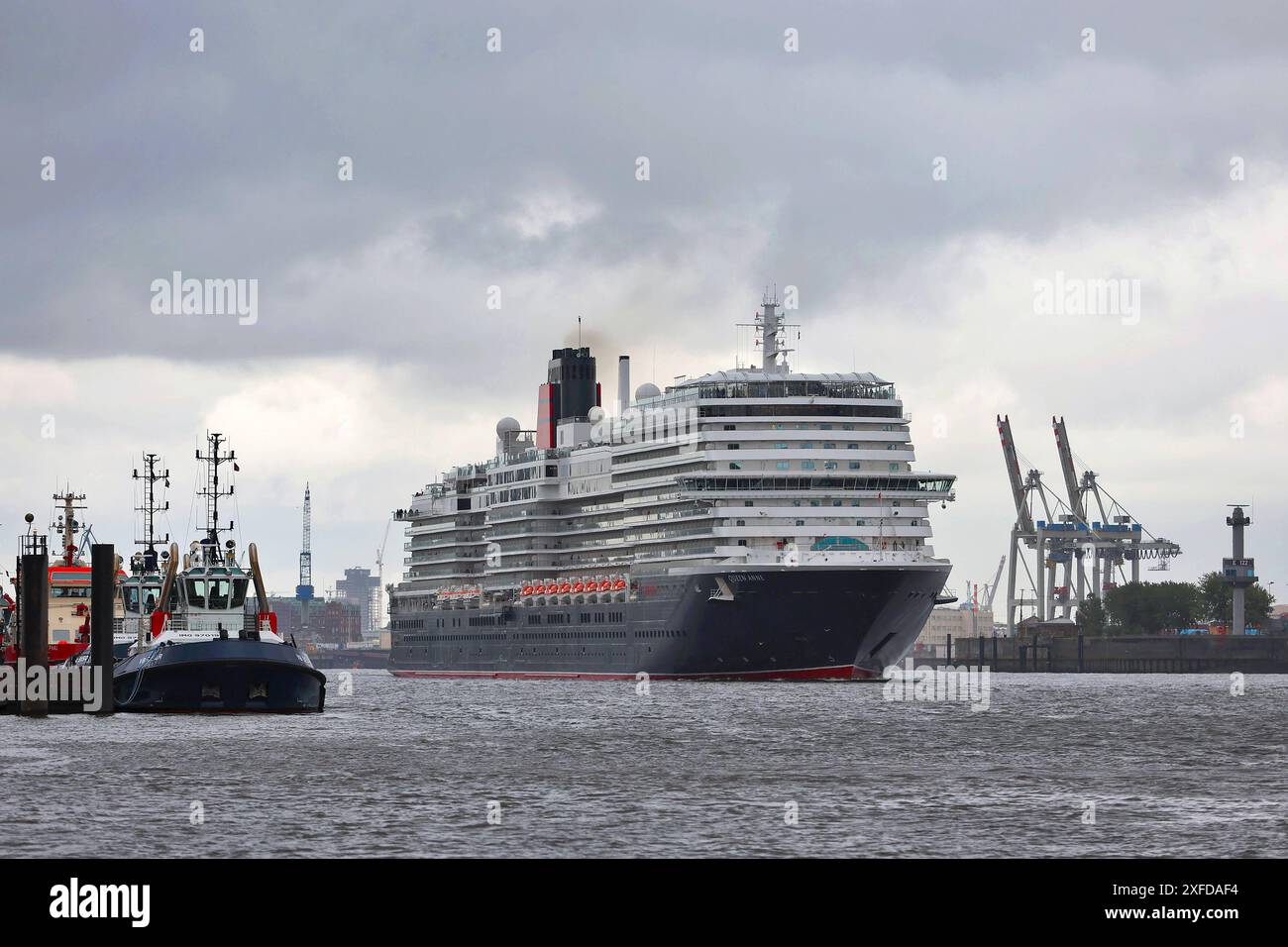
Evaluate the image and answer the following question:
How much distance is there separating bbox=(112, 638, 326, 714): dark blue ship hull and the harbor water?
89 centimetres

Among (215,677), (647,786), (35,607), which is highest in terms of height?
(35,607)

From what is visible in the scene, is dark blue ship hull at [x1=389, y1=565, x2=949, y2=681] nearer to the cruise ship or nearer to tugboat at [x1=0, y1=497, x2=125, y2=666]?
the cruise ship

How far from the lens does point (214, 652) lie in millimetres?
78875

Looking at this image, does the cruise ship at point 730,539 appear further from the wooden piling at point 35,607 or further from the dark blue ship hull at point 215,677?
the wooden piling at point 35,607

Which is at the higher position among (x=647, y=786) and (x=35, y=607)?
(x=35, y=607)

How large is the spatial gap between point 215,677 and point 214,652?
1.03 metres

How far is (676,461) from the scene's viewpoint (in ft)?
458

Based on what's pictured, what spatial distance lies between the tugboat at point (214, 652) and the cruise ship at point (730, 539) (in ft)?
158

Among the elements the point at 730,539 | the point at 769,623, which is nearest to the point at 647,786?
the point at 769,623

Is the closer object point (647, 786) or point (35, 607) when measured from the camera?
point (647, 786)

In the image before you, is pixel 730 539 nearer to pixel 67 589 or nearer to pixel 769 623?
pixel 769 623
